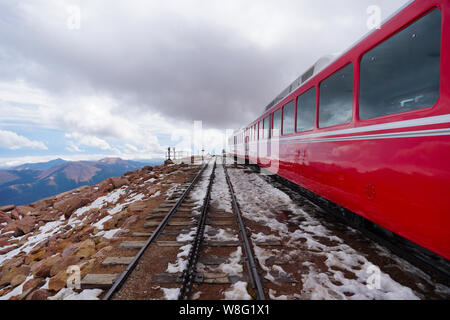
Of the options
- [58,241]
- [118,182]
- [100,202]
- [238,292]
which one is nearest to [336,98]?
[238,292]

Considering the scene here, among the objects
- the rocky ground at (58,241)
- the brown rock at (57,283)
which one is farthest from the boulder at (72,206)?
the brown rock at (57,283)

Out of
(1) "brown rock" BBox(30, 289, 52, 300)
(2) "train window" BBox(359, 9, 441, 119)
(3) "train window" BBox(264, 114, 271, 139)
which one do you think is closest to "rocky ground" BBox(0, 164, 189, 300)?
(1) "brown rock" BBox(30, 289, 52, 300)

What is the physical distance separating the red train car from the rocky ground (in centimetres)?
373

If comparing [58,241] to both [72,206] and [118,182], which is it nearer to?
[72,206]

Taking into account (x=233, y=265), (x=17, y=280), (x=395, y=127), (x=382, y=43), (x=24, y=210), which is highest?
(x=382, y=43)

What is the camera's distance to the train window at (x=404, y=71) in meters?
2.12

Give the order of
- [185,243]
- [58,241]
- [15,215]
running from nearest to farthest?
[185,243]
[58,241]
[15,215]

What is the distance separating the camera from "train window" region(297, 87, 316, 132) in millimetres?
4664

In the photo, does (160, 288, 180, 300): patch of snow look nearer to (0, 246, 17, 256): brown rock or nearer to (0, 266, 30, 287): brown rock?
(0, 266, 30, 287): brown rock

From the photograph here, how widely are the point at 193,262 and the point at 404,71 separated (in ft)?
11.9

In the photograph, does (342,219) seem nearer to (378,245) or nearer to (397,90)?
(378,245)

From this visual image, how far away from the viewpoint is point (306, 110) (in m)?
5.04

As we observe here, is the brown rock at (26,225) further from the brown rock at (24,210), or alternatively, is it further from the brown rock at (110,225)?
the brown rock at (110,225)

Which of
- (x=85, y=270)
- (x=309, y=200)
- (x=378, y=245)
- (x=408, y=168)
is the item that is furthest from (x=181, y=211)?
(x=408, y=168)
